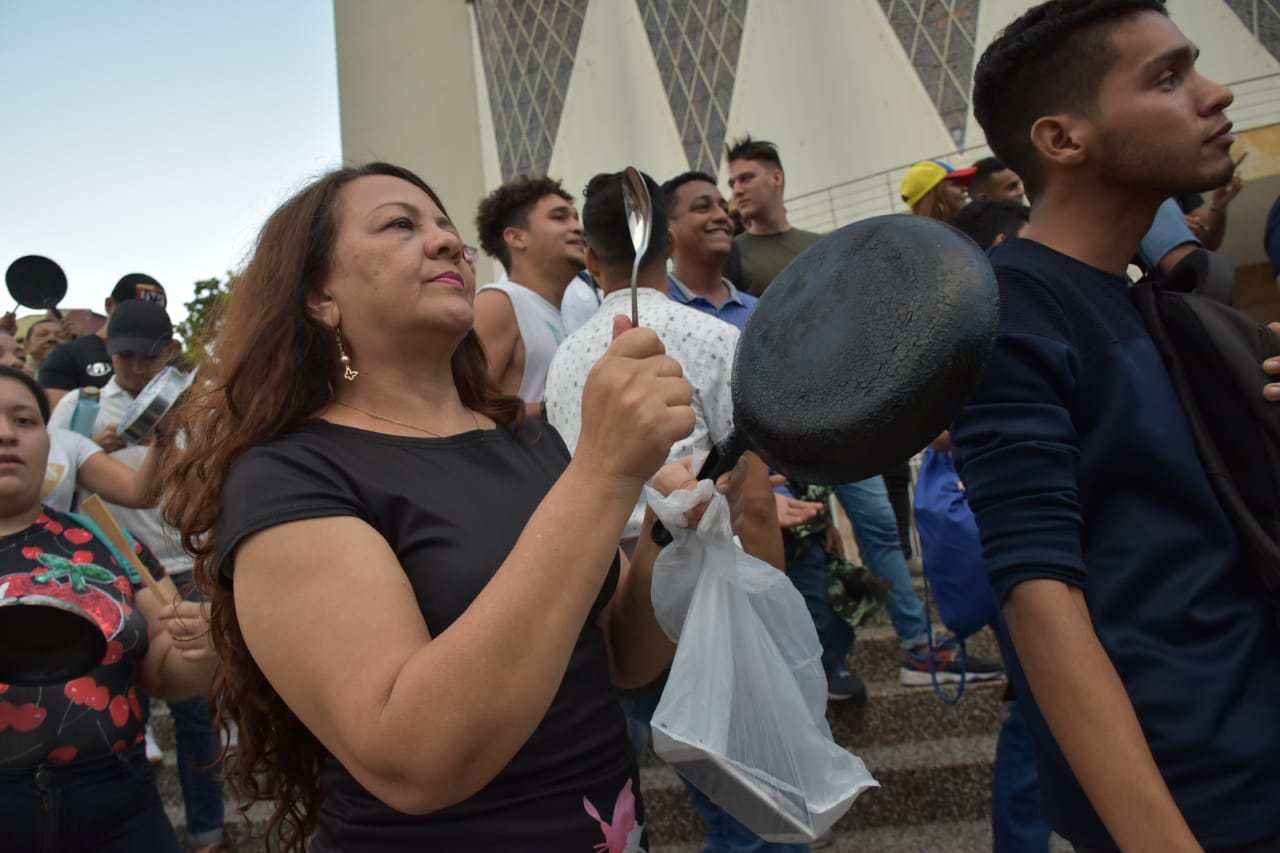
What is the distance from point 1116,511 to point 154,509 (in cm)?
325

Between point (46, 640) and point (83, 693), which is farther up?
point (46, 640)

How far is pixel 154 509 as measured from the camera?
135 inches

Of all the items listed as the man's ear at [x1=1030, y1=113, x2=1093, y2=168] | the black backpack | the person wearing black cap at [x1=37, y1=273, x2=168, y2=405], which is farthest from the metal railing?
the black backpack

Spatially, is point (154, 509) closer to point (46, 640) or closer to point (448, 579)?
point (46, 640)

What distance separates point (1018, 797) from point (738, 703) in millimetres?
1474

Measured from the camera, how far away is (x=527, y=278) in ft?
11.9

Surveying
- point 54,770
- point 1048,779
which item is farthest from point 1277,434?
point 54,770

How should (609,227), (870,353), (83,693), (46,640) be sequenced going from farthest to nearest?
(609,227) < (83,693) < (46,640) < (870,353)

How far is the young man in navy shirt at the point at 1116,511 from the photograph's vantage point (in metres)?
1.14

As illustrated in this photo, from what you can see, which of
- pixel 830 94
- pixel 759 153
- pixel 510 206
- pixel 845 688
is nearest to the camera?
pixel 845 688

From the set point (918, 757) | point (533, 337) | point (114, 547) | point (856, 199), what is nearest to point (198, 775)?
point (114, 547)

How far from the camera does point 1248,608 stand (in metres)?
1.20

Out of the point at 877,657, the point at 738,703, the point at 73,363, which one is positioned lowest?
the point at 877,657

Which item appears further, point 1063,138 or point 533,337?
point 533,337
